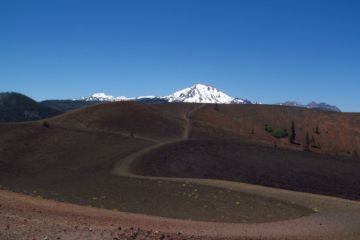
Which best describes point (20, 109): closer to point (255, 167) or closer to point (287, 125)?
point (287, 125)

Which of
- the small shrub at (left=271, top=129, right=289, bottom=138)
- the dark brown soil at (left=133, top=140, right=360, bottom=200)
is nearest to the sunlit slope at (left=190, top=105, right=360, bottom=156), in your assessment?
the small shrub at (left=271, top=129, right=289, bottom=138)

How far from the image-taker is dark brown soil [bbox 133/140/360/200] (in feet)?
141

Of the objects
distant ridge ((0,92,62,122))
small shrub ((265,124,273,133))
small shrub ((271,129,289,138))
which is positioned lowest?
small shrub ((271,129,289,138))

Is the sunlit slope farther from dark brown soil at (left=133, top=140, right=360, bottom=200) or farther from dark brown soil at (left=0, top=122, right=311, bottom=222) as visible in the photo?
dark brown soil at (left=0, top=122, right=311, bottom=222)

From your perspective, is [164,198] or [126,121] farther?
[126,121]

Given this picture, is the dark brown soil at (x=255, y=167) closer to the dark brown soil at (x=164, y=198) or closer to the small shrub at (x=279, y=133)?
the dark brown soil at (x=164, y=198)

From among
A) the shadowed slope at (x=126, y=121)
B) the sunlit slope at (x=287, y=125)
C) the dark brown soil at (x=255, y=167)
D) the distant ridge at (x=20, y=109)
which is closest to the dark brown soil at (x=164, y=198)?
the dark brown soil at (x=255, y=167)

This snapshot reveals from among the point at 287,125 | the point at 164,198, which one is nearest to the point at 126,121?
the point at 164,198

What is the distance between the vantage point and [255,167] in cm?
4681

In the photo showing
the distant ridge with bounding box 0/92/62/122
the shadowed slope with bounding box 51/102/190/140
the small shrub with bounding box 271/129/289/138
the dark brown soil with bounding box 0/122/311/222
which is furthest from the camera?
the distant ridge with bounding box 0/92/62/122

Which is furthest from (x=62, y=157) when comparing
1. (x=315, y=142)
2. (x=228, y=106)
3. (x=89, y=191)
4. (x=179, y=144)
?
→ (x=228, y=106)

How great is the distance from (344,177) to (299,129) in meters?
57.5

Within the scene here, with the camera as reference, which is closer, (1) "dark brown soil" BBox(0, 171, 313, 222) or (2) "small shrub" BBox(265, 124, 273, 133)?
(1) "dark brown soil" BBox(0, 171, 313, 222)

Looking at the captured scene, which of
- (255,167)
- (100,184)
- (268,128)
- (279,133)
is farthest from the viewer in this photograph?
(268,128)
